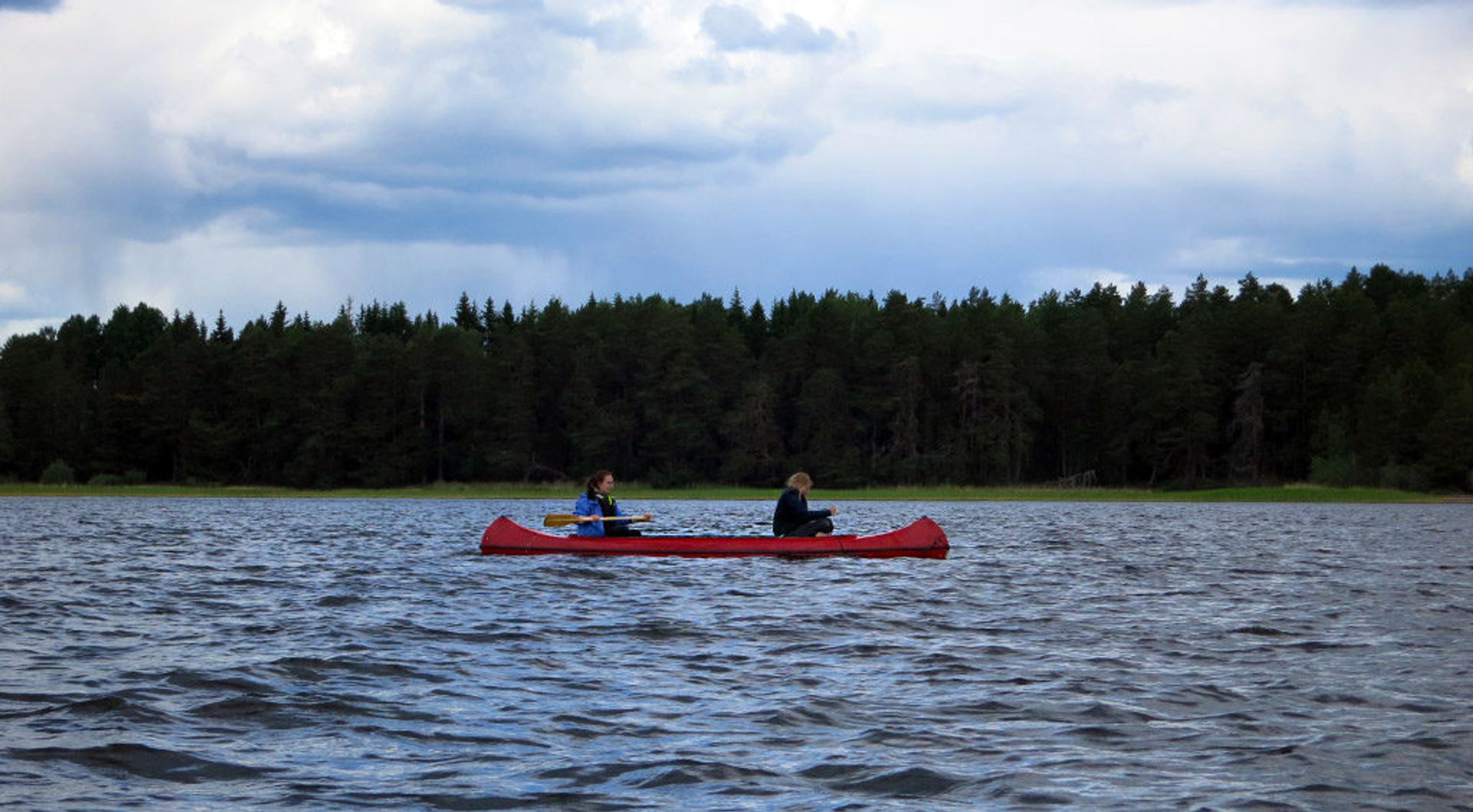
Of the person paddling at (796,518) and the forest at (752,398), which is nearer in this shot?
the person paddling at (796,518)

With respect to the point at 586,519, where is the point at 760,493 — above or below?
below

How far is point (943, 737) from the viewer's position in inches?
388

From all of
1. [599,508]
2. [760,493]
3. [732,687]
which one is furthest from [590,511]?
[760,493]

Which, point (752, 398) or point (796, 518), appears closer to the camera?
point (796, 518)

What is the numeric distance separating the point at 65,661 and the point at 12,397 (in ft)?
351

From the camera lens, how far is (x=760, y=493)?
3595 inches

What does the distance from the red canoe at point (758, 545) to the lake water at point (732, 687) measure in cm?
43

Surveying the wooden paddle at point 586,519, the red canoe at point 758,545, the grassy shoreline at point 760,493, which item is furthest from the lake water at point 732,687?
the grassy shoreline at point 760,493

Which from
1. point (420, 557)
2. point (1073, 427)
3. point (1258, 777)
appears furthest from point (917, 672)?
point (1073, 427)

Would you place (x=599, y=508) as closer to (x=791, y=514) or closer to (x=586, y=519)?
(x=586, y=519)

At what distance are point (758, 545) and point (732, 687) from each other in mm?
13547

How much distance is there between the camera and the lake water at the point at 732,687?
8.45 meters

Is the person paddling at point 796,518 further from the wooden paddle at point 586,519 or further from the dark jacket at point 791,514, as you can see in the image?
the wooden paddle at point 586,519

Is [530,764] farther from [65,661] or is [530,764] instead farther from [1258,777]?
[65,661]
